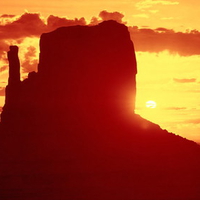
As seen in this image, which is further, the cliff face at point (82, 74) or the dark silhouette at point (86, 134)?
the cliff face at point (82, 74)

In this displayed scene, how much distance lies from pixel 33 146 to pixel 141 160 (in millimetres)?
18142

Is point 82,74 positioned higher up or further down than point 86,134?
higher up

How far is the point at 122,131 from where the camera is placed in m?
105

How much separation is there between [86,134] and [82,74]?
50.4 feet

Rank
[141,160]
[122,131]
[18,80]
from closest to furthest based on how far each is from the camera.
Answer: [141,160]
[122,131]
[18,80]

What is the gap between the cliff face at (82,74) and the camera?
113688mm

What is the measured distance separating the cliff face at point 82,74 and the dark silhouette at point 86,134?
154 mm

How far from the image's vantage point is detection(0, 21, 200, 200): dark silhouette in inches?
3556

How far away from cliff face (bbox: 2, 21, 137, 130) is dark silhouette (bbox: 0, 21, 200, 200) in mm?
154

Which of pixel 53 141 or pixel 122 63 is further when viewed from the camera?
pixel 122 63

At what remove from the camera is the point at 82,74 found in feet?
384

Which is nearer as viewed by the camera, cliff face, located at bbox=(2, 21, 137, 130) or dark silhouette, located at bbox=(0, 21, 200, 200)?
dark silhouette, located at bbox=(0, 21, 200, 200)

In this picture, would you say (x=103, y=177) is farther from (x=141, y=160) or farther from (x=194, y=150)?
(x=194, y=150)

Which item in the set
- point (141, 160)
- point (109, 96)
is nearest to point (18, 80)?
point (109, 96)
